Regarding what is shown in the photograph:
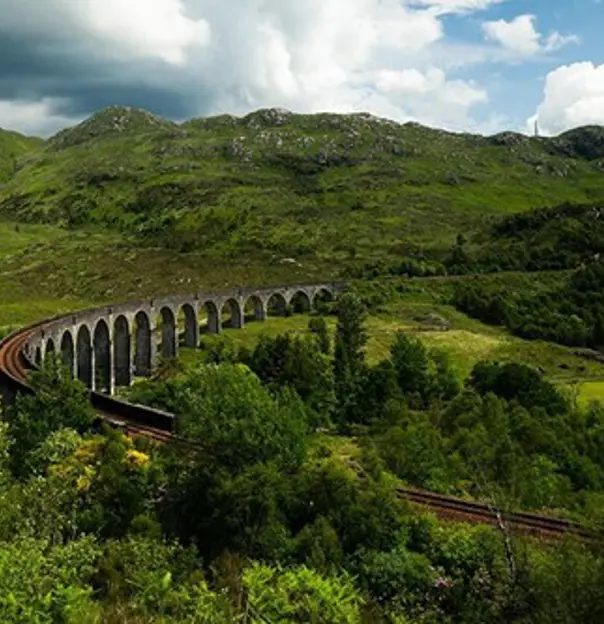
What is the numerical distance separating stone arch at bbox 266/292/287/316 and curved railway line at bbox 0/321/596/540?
57.7m

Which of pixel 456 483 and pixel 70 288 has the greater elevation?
pixel 70 288

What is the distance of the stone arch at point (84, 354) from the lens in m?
84.1

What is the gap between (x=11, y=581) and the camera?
72.5 feet

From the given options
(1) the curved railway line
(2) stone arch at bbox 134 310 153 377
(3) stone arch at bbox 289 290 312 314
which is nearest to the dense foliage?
(1) the curved railway line

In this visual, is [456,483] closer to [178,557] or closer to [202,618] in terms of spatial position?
[178,557]

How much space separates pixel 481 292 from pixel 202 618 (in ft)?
389

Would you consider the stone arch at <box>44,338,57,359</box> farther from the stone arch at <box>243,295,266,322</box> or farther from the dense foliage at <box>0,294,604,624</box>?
the stone arch at <box>243,295,266,322</box>

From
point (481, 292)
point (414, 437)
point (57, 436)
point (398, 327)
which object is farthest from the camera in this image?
point (481, 292)

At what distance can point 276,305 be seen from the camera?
13338 cm

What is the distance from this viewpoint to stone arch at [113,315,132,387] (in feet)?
297

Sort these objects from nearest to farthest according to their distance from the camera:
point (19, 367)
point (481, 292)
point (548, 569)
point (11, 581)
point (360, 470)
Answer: point (11, 581), point (548, 569), point (360, 470), point (19, 367), point (481, 292)

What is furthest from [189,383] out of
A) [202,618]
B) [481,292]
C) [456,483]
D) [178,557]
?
[481,292]

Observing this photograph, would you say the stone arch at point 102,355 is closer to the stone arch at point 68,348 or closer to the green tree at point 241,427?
the stone arch at point 68,348

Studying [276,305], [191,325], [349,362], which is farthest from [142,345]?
[276,305]
